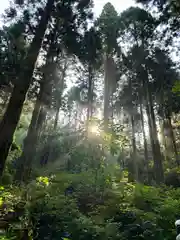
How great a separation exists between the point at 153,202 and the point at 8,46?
1115cm

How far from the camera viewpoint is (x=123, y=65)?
19.5 m

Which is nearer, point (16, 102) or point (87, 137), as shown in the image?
point (16, 102)

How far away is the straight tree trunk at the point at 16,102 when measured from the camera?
5.00 meters

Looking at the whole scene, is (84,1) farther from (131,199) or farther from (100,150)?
(131,199)

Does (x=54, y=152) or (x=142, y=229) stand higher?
(x=54, y=152)

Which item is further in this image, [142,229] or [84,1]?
[84,1]

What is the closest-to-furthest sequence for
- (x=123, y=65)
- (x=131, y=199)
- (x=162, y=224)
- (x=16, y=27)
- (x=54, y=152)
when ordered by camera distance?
(x=162, y=224) < (x=131, y=199) < (x=16, y=27) < (x=123, y=65) < (x=54, y=152)

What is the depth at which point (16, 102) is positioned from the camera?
553cm

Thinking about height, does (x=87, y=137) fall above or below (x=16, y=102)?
above

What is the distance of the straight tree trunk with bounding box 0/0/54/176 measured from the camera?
5.00 m

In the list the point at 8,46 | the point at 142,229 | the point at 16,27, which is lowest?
the point at 142,229

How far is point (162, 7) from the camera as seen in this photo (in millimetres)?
8383

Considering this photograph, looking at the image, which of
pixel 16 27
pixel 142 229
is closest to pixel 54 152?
pixel 16 27

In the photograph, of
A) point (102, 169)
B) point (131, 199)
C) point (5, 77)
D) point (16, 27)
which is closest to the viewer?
point (131, 199)
